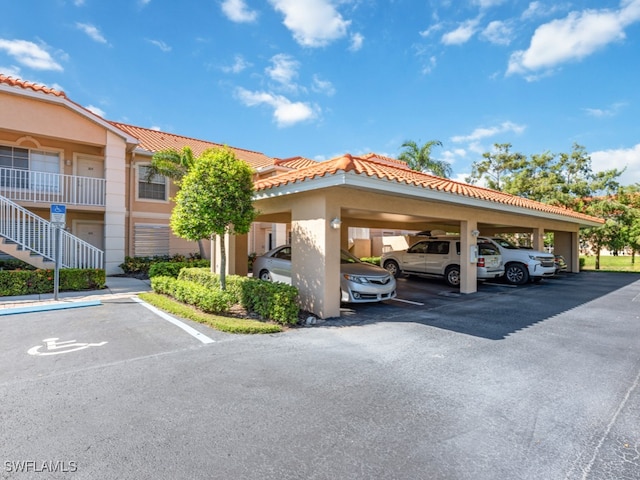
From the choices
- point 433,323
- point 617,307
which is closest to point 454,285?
point 617,307

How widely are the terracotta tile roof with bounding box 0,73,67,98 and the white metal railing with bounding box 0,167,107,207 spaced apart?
9.62 ft

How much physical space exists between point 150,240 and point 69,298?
675 cm

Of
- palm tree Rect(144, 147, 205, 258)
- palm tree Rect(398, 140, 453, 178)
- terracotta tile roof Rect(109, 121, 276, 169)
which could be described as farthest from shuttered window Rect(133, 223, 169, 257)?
palm tree Rect(398, 140, 453, 178)

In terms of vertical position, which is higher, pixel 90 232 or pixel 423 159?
pixel 423 159

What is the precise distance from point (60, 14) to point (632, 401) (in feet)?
47.2

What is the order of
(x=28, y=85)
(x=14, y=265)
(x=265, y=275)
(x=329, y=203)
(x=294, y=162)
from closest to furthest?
(x=329, y=203), (x=265, y=275), (x=14, y=265), (x=28, y=85), (x=294, y=162)

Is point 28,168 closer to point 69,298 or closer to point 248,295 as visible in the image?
point 69,298

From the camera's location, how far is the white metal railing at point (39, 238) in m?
10.3

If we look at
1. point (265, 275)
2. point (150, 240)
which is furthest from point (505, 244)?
point (150, 240)

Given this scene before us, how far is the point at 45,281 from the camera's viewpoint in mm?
9680

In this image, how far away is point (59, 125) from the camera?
40.8ft

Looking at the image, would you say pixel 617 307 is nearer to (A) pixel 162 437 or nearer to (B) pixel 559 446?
(B) pixel 559 446

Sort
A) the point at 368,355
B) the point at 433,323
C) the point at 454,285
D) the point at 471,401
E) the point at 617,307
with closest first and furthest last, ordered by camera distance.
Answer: the point at 471,401, the point at 368,355, the point at 433,323, the point at 617,307, the point at 454,285

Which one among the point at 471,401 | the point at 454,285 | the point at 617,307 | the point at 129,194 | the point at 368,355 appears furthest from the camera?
the point at 129,194
